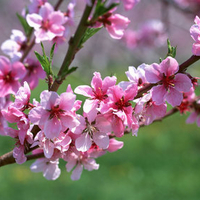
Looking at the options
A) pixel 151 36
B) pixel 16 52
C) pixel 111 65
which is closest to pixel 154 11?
pixel 111 65

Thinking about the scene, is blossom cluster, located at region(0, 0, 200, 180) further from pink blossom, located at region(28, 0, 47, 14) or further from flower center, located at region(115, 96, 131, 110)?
pink blossom, located at region(28, 0, 47, 14)

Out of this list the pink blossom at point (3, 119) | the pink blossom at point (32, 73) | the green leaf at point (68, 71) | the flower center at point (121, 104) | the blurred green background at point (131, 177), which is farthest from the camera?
the blurred green background at point (131, 177)

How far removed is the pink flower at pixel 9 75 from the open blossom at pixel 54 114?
0.32 metres

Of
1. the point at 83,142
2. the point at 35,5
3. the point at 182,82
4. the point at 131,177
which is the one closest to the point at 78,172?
the point at 83,142

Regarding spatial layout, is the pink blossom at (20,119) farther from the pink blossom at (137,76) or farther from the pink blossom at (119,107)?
the pink blossom at (137,76)

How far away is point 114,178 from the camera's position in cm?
425

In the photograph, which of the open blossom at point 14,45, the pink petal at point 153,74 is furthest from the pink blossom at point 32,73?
the pink petal at point 153,74

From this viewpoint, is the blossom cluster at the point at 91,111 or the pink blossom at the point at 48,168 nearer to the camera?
the blossom cluster at the point at 91,111

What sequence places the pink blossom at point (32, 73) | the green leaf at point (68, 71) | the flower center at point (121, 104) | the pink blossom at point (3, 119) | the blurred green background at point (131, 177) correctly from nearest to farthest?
the green leaf at point (68, 71), the flower center at point (121, 104), the pink blossom at point (3, 119), the pink blossom at point (32, 73), the blurred green background at point (131, 177)

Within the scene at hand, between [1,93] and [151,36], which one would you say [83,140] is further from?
[151,36]

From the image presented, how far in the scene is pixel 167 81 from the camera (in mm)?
854

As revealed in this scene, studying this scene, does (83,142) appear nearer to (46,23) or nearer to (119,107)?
(119,107)

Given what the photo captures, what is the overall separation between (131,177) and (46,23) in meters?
3.54

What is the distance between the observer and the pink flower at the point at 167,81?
32.2 inches
